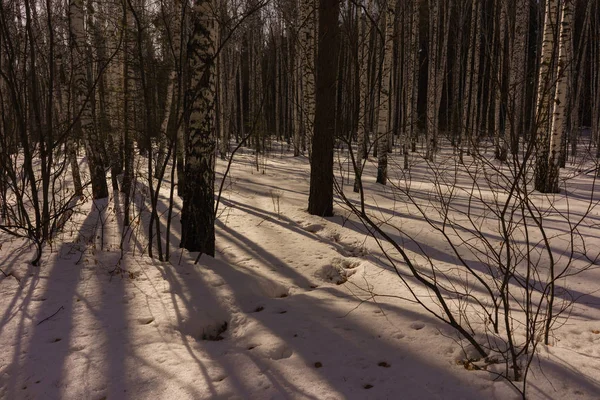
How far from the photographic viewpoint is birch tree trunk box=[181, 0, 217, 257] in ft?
13.4

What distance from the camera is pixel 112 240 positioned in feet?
16.0

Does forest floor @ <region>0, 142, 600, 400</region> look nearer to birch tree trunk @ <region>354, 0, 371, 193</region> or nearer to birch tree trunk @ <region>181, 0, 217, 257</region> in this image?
birch tree trunk @ <region>181, 0, 217, 257</region>

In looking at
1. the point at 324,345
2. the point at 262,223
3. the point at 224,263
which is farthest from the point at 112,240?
the point at 324,345

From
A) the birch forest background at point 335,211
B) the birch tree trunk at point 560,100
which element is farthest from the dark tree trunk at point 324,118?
A: the birch tree trunk at point 560,100

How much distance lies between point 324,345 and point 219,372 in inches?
26.0

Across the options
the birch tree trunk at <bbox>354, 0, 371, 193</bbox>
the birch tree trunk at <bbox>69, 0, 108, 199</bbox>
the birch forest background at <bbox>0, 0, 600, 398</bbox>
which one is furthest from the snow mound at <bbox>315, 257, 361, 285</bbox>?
the birch tree trunk at <bbox>69, 0, 108, 199</bbox>

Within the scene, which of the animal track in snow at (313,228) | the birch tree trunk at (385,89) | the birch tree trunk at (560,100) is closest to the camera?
the animal track in snow at (313,228)

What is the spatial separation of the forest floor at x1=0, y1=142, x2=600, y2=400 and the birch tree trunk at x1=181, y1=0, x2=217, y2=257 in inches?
11.2

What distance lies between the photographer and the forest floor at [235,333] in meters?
2.06

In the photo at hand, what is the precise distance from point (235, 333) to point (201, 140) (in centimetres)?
220

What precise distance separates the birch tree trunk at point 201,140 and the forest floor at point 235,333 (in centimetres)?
29

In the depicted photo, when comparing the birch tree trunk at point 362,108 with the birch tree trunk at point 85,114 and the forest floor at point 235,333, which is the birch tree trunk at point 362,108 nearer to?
the forest floor at point 235,333

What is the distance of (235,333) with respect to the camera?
2.80 meters

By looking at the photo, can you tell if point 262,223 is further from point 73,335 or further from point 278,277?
point 73,335
